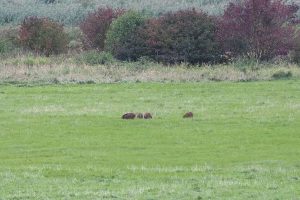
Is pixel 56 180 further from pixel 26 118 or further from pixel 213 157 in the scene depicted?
pixel 26 118

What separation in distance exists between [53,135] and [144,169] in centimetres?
641

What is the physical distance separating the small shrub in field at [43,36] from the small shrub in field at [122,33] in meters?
4.39

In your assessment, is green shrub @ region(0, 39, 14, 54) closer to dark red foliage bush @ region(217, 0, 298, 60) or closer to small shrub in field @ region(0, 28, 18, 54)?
small shrub in field @ region(0, 28, 18, 54)

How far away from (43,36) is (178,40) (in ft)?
35.6

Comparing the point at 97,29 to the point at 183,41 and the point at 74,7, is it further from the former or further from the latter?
the point at 74,7

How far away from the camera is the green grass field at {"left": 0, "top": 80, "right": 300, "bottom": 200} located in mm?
16297

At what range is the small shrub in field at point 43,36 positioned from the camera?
5709 centimetres

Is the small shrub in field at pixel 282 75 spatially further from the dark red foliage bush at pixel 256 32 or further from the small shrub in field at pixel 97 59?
the small shrub in field at pixel 97 59

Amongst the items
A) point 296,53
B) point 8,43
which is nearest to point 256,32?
point 296,53

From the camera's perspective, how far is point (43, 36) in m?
57.2

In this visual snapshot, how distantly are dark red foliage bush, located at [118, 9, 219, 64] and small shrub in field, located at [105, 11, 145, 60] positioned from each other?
0.35 metres

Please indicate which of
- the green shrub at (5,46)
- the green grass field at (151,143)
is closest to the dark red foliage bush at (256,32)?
the green grass field at (151,143)

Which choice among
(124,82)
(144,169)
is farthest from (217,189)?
(124,82)

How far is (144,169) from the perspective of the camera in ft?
62.2
